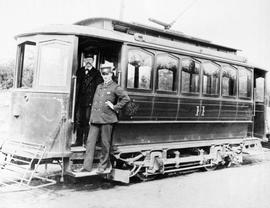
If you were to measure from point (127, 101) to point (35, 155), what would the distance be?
202 centimetres

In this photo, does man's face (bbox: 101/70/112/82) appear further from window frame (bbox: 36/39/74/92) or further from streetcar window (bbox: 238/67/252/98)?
→ streetcar window (bbox: 238/67/252/98)

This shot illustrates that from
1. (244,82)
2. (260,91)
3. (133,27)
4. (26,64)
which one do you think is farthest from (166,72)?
(260,91)

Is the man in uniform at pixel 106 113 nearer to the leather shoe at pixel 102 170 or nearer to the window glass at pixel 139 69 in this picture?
the leather shoe at pixel 102 170

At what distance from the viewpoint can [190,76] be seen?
8602 mm

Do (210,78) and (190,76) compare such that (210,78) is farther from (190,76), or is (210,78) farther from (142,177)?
(142,177)

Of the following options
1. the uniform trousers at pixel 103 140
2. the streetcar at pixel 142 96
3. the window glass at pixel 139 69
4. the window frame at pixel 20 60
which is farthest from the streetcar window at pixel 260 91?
the window frame at pixel 20 60

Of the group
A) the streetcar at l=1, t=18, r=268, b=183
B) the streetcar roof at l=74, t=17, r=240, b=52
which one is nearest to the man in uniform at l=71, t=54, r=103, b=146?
the streetcar at l=1, t=18, r=268, b=183

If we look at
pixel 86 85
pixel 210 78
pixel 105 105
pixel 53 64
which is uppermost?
pixel 210 78

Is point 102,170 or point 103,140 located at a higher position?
point 103,140

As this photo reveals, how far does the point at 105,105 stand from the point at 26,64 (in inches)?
77.0

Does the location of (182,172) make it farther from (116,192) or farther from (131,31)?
(131,31)

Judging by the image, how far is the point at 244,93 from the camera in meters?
10.4

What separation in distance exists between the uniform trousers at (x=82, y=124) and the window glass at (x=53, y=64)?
1.09 meters

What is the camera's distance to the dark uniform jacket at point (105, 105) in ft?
22.0
